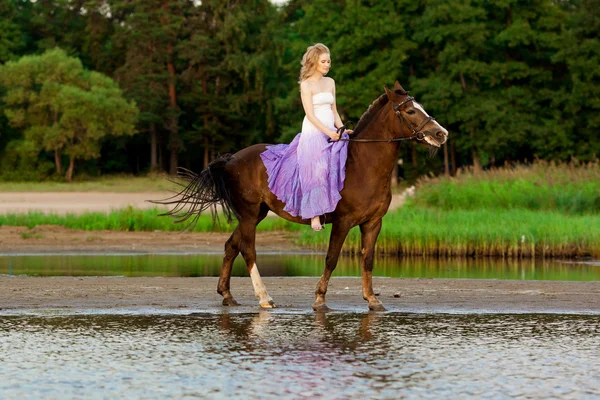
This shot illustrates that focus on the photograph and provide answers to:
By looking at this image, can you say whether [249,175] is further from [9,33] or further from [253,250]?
[9,33]

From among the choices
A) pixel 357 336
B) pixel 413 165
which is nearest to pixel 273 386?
pixel 357 336

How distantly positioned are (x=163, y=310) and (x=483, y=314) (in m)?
3.56

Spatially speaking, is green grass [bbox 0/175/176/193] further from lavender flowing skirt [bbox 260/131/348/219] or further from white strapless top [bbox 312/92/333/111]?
white strapless top [bbox 312/92/333/111]

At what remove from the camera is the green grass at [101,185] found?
63.7 metres

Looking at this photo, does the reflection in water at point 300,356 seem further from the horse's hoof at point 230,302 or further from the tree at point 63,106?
the tree at point 63,106

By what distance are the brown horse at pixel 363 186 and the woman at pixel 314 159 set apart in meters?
0.17

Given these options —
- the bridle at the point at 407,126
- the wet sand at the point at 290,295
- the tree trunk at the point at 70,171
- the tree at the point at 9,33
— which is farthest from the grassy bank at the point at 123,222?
the tree at the point at 9,33

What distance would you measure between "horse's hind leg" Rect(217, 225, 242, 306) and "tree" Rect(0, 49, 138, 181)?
204ft

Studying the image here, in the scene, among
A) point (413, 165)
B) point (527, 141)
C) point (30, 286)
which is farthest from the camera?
point (413, 165)

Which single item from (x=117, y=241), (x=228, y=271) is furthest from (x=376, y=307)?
(x=117, y=241)

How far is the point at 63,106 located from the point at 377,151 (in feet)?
216

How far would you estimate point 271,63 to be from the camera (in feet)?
263

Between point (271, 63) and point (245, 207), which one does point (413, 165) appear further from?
point (245, 207)

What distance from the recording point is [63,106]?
250 feet
